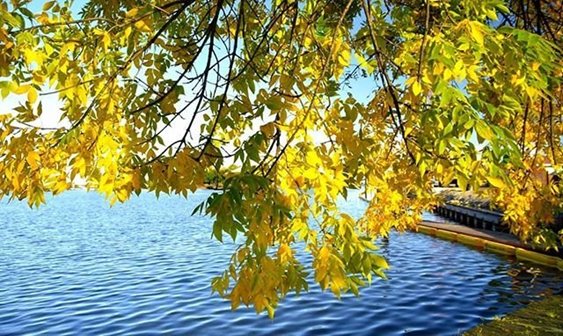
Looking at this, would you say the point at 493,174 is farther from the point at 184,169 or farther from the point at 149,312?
the point at 149,312

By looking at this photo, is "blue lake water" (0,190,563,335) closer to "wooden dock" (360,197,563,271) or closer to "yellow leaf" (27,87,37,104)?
"wooden dock" (360,197,563,271)

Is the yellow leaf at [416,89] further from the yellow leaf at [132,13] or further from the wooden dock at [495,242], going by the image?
the wooden dock at [495,242]

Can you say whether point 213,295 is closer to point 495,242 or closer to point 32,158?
point 32,158

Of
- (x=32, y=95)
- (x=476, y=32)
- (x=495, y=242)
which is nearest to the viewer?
(x=476, y=32)

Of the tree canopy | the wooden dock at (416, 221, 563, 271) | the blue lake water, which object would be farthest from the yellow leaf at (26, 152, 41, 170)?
the wooden dock at (416, 221, 563, 271)

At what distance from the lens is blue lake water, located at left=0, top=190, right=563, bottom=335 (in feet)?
39.0

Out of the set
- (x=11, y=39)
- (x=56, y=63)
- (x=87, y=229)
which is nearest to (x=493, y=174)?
(x=56, y=63)

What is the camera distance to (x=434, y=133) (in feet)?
9.63

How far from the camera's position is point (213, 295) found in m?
15.5

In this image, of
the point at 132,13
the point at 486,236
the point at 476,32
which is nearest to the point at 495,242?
the point at 486,236

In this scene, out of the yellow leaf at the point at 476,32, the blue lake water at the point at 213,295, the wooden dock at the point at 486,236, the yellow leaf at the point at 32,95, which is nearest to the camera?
the yellow leaf at the point at 476,32

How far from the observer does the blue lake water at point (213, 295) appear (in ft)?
39.0

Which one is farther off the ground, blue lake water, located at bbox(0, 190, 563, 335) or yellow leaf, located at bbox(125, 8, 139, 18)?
yellow leaf, located at bbox(125, 8, 139, 18)

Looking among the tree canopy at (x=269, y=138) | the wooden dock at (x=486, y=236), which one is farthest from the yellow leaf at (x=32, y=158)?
the wooden dock at (x=486, y=236)
